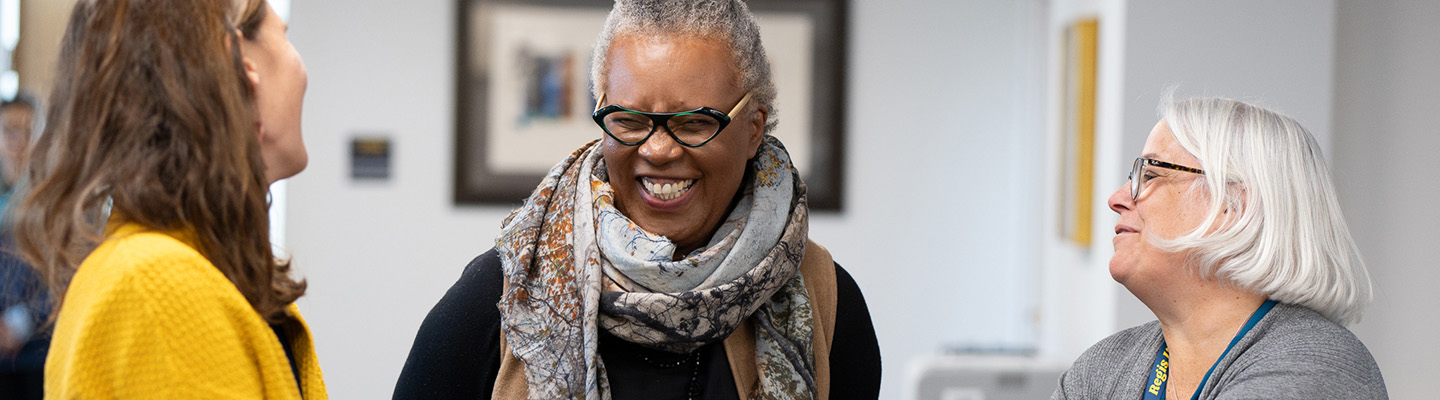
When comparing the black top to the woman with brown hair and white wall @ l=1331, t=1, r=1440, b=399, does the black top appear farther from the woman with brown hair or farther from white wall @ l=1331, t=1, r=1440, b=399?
white wall @ l=1331, t=1, r=1440, b=399

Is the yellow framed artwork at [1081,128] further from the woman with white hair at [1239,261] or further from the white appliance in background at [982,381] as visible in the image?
the woman with white hair at [1239,261]

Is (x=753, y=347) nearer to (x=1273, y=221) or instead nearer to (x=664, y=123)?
(x=664, y=123)

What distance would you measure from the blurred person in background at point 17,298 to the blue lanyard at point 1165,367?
128 centimetres

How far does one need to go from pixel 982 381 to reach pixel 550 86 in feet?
6.08

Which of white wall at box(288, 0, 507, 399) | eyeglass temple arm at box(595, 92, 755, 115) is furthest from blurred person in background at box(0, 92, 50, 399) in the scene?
white wall at box(288, 0, 507, 399)

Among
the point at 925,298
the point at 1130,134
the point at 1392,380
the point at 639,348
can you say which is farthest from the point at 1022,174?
the point at 639,348

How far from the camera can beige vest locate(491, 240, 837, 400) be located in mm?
1439

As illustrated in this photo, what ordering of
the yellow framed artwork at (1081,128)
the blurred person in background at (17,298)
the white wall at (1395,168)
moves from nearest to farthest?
1. the blurred person in background at (17,298)
2. the white wall at (1395,168)
3. the yellow framed artwork at (1081,128)

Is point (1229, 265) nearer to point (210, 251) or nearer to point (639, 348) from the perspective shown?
point (639, 348)

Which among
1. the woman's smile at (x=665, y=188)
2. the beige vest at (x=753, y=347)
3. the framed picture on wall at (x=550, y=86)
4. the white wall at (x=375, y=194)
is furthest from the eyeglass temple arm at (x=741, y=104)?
the white wall at (x=375, y=194)

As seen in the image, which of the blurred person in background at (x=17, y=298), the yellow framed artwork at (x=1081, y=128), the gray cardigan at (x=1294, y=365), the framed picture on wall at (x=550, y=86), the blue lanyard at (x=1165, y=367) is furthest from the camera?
the framed picture on wall at (x=550, y=86)

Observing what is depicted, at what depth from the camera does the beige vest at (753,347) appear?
1.44 metres

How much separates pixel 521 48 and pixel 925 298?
68.8 inches

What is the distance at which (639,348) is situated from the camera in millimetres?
1496
